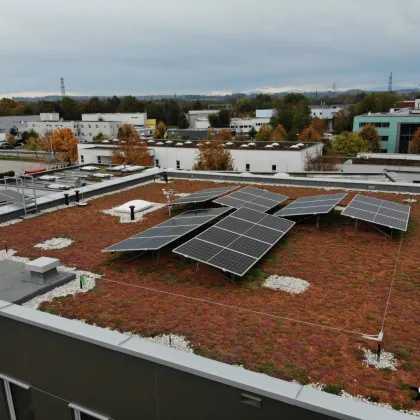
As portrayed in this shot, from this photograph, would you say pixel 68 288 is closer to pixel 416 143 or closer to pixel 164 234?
pixel 164 234

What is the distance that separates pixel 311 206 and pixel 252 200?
2.65 metres

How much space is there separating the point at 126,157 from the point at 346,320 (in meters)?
51.9

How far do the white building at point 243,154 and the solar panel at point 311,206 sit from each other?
37866 mm

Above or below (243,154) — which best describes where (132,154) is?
above

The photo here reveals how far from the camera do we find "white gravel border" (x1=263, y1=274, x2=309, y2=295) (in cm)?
1069

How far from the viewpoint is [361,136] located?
77.4 m

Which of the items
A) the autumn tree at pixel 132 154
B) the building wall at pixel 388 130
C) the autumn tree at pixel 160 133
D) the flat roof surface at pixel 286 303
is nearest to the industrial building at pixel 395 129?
the building wall at pixel 388 130

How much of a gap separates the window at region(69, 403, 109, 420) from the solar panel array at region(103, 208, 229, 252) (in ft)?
15.8

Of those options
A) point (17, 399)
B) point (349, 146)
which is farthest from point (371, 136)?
point (17, 399)

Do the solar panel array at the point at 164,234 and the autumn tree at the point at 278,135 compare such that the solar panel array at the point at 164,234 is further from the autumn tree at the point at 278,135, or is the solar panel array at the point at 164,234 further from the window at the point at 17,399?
the autumn tree at the point at 278,135

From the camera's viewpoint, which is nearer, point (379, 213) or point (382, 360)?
point (382, 360)

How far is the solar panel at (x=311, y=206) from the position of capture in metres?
15.5

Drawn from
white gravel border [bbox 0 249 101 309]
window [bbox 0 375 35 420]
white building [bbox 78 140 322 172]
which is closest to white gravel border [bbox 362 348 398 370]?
white gravel border [bbox 0 249 101 309]

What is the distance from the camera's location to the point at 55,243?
14688 mm
